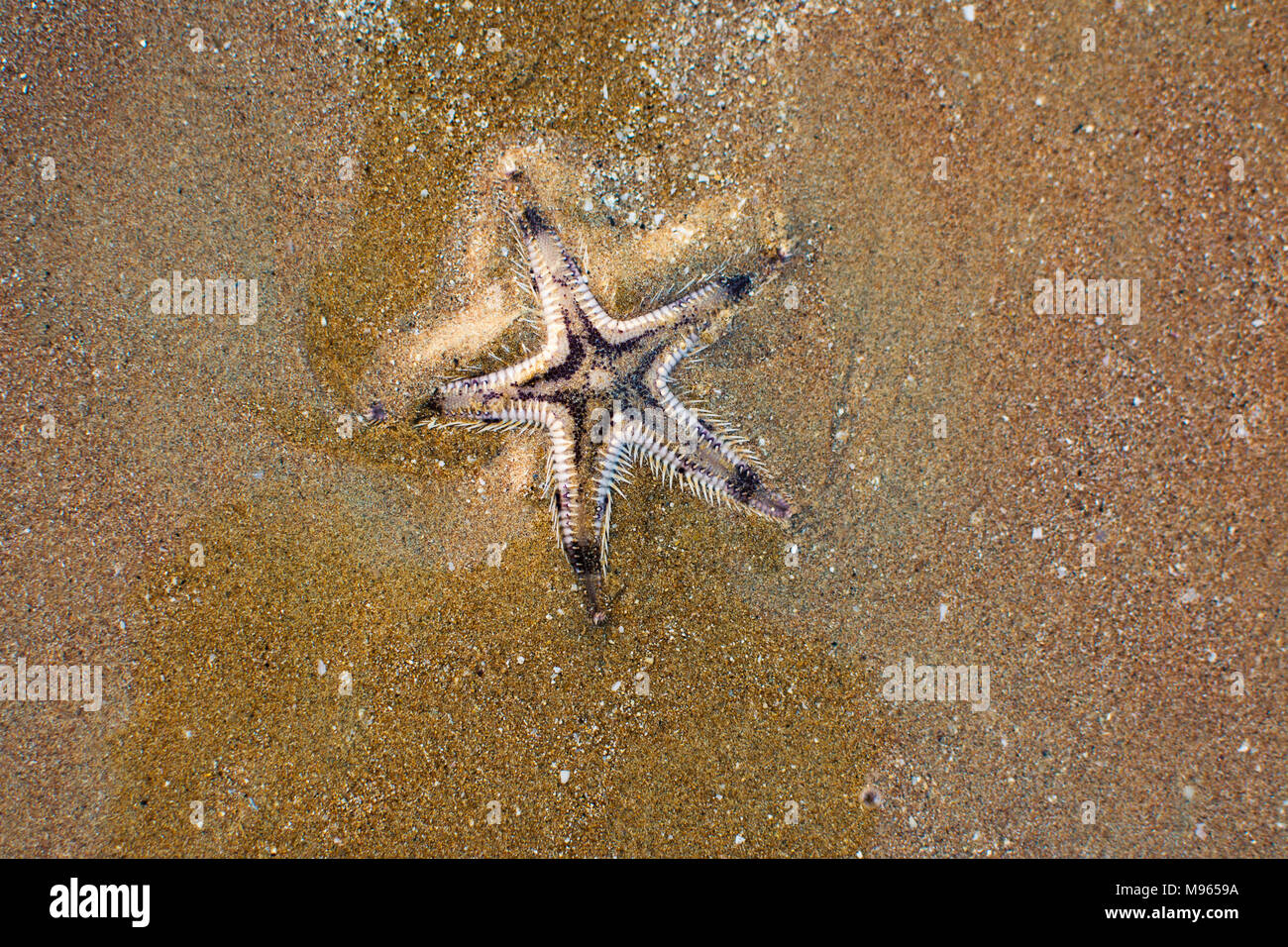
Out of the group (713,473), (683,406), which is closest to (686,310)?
(683,406)

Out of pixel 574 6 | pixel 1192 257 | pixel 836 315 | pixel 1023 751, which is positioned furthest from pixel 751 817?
pixel 574 6

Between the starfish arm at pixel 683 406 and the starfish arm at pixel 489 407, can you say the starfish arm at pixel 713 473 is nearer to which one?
the starfish arm at pixel 683 406

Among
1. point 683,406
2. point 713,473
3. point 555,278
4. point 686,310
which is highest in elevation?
point 555,278

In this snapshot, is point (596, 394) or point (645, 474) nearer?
point (596, 394)

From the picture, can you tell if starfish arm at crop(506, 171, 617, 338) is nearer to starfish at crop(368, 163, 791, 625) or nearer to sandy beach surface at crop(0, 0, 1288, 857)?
starfish at crop(368, 163, 791, 625)

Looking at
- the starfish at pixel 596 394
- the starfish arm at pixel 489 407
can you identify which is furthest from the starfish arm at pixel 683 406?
the starfish arm at pixel 489 407

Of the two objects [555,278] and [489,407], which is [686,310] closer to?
[555,278]

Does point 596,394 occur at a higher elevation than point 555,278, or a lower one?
lower
